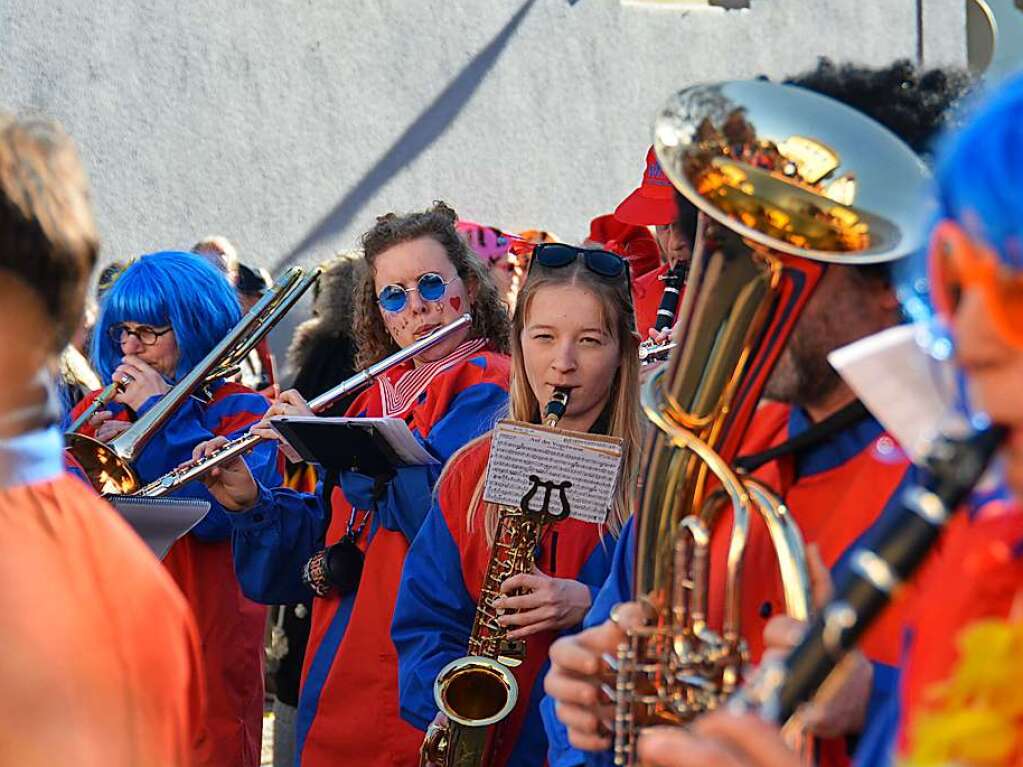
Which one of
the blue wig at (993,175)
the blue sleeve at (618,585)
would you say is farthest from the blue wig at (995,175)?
the blue sleeve at (618,585)

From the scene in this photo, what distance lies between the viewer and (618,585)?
2420 mm

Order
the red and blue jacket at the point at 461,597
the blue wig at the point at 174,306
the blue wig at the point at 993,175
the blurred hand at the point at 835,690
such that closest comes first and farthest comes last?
the blue wig at the point at 993,175, the blurred hand at the point at 835,690, the red and blue jacket at the point at 461,597, the blue wig at the point at 174,306

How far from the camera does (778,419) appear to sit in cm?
229

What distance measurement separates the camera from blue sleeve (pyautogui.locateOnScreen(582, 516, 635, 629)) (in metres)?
2.37

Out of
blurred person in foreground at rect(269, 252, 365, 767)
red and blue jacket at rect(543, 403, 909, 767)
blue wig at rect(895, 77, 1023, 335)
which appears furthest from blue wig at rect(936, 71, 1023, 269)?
blurred person in foreground at rect(269, 252, 365, 767)

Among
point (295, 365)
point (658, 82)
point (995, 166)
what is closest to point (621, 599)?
point (995, 166)

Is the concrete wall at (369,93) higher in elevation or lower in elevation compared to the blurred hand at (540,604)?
lower

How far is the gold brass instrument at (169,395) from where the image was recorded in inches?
162

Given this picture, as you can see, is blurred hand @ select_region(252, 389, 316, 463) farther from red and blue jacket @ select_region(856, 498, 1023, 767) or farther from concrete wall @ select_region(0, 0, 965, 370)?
concrete wall @ select_region(0, 0, 965, 370)

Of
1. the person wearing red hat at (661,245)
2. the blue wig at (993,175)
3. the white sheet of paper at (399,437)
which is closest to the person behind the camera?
the blue wig at (993,175)

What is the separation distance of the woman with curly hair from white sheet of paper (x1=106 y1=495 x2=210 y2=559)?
22.8 inches

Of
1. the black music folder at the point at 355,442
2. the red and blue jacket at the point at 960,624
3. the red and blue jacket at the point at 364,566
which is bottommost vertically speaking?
the red and blue jacket at the point at 364,566

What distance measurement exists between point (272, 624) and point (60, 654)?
4737 mm

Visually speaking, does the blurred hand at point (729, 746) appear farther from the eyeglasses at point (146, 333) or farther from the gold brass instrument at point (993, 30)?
the gold brass instrument at point (993, 30)
